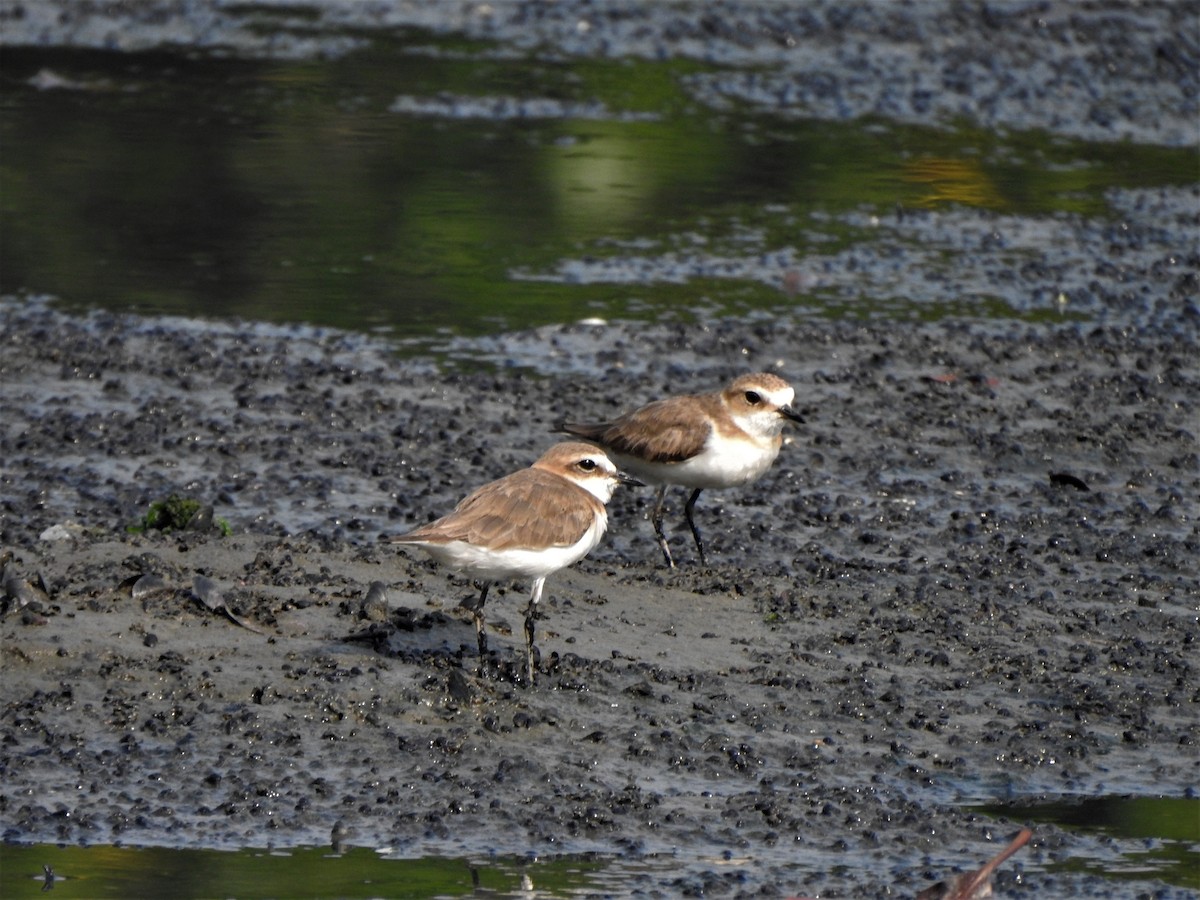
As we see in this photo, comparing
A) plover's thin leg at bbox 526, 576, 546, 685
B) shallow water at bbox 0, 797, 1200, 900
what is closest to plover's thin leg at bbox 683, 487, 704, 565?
plover's thin leg at bbox 526, 576, 546, 685

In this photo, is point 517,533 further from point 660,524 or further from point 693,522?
point 693,522

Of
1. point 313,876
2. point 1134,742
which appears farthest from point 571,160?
point 313,876

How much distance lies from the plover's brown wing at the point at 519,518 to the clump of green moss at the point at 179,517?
1.61 m

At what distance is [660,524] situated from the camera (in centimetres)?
920

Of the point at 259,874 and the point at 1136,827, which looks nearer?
the point at 259,874

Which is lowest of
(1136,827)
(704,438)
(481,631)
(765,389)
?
(1136,827)

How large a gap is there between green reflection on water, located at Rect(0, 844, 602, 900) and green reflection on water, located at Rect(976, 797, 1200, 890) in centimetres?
160

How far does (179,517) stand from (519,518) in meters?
2.07

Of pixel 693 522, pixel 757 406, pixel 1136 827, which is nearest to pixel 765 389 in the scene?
pixel 757 406

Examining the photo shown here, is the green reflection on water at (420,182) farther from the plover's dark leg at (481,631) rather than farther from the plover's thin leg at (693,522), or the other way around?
the plover's dark leg at (481,631)

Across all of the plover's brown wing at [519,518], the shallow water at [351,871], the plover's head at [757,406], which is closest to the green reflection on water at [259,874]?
the shallow water at [351,871]

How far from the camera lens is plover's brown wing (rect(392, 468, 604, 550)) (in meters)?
7.07

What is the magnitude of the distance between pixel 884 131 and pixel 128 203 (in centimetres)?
722

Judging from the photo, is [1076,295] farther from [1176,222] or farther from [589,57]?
[589,57]
